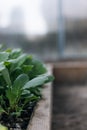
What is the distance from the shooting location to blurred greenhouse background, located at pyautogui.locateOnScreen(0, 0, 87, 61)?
3.98m

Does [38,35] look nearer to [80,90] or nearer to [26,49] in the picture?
[26,49]

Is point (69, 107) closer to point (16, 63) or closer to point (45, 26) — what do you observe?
point (16, 63)

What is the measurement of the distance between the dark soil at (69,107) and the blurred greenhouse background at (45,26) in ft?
1.94

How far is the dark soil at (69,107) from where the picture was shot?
2.43m

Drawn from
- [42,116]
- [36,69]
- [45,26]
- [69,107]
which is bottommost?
[69,107]

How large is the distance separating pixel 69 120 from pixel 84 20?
1749 millimetres

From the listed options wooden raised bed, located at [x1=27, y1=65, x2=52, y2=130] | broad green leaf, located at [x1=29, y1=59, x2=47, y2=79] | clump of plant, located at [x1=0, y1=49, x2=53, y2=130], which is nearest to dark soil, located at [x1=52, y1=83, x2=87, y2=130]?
wooden raised bed, located at [x1=27, y1=65, x2=52, y2=130]

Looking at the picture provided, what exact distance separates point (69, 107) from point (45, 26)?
1432 mm

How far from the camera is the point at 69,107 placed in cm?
286

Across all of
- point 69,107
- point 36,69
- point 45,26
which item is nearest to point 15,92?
point 36,69

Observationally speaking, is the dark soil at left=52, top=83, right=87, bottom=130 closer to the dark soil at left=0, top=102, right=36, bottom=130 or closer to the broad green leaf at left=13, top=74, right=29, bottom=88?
the dark soil at left=0, top=102, right=36, bottom=130

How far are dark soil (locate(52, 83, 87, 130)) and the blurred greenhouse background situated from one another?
1.94 ft

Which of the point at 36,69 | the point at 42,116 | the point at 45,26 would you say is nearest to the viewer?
the point at 42,116

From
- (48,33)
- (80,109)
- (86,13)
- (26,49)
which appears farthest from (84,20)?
(80,109)
